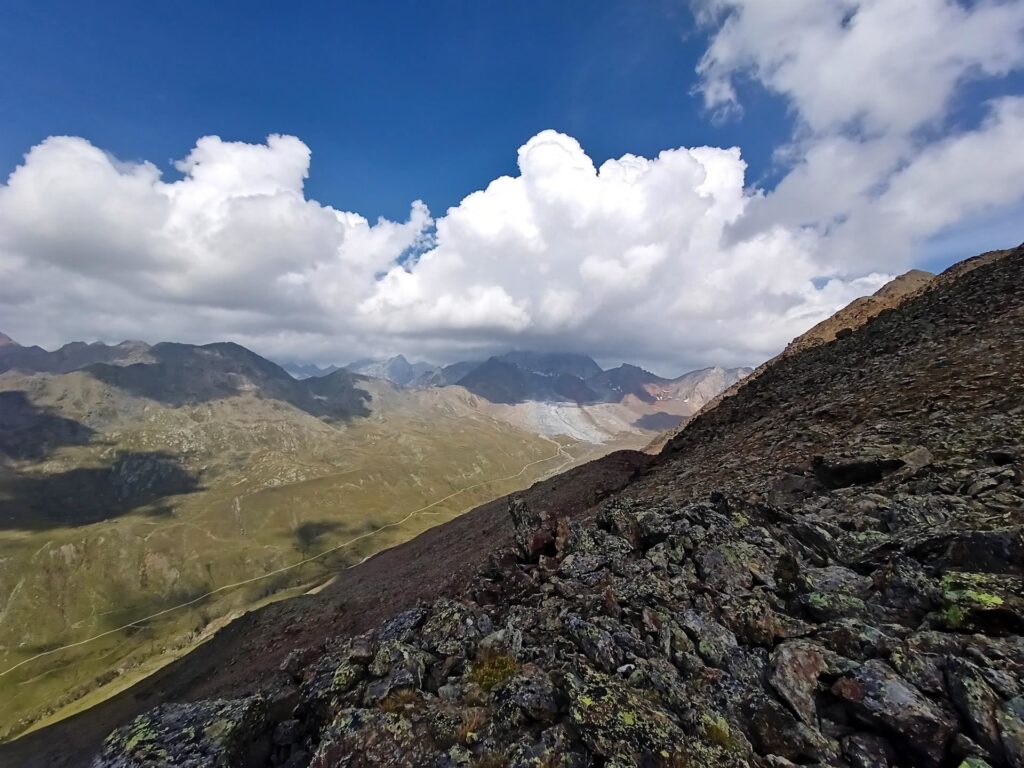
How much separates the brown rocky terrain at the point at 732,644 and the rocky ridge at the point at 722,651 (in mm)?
61

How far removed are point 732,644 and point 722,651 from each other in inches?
17.8

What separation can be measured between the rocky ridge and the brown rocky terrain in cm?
6

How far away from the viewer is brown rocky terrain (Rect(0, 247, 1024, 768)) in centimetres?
1130

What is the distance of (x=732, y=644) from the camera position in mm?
14828

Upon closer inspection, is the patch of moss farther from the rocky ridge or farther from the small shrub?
the small shrub

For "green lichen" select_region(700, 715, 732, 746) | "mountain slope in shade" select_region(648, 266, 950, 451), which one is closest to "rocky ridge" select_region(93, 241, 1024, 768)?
"green lichen" select_region(700, 715, 732, 746)

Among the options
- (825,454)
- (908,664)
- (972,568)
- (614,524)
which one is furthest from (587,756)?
(825,454)

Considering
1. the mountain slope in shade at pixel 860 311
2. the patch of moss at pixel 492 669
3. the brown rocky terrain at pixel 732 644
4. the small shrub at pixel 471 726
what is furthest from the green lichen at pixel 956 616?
the mountain slope in shade at pixel 860 311

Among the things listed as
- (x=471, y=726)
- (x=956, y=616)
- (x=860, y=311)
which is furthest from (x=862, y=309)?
(x=471, y=726)

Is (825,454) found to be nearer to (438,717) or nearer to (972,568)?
(972,568)

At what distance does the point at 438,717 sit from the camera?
1371 centimetres

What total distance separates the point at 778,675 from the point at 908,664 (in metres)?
2.91

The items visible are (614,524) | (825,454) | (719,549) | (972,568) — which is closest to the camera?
(972,568)

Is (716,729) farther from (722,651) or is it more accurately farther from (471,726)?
(471,726)
